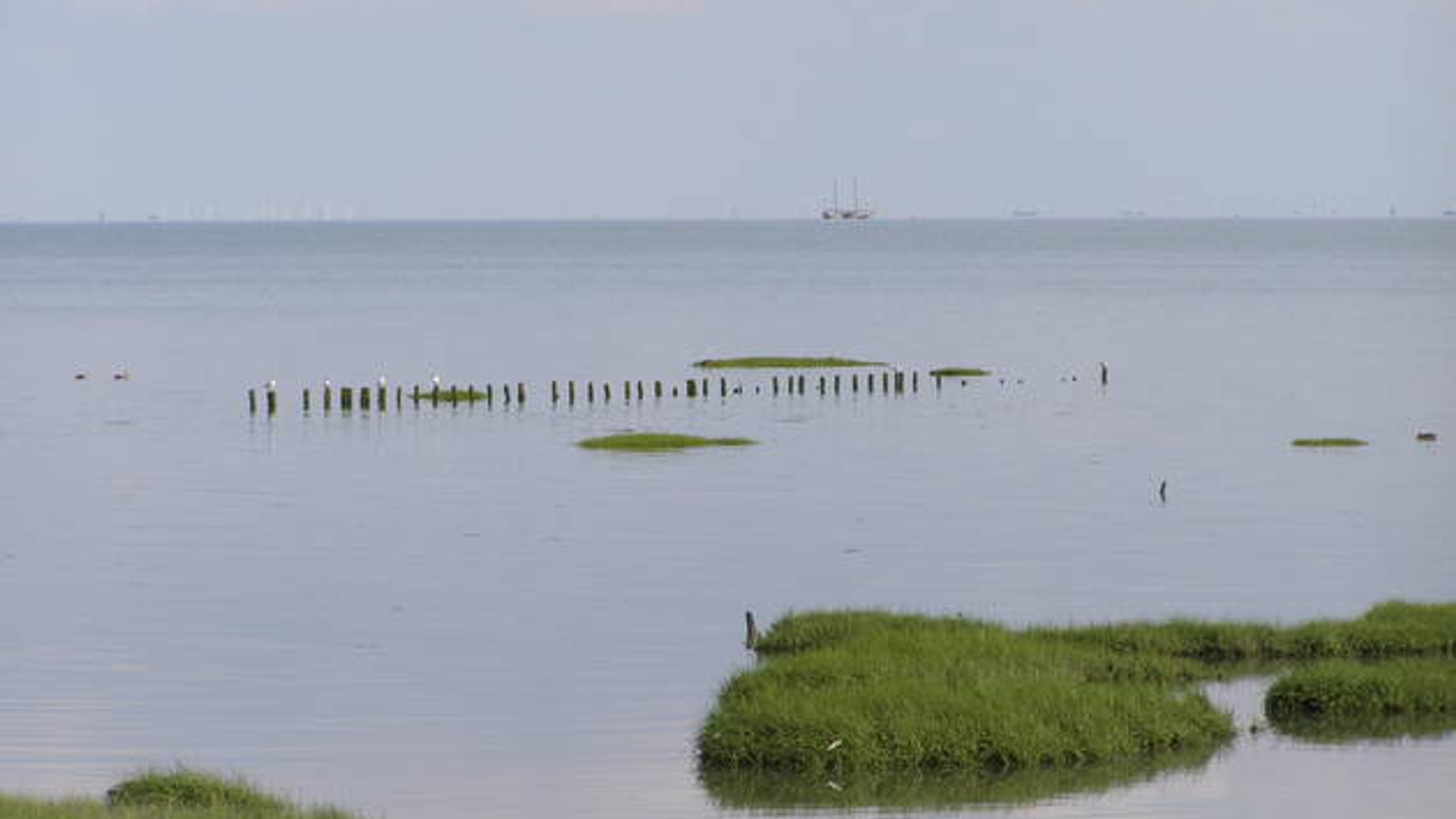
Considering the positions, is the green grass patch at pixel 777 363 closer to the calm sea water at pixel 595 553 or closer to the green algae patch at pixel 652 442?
the calm sea water at pixel 595 553

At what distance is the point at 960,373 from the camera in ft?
393

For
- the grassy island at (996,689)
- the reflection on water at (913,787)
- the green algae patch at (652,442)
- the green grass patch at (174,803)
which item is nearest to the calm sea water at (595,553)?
the reflection on water at (913,787)

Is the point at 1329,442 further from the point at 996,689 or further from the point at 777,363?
the point at 996,689

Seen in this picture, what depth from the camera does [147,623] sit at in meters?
50.1

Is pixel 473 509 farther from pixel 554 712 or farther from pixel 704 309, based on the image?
pixel 704 309

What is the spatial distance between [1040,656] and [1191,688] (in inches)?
101

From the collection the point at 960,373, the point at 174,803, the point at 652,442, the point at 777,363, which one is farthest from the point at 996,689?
the point at 777,363

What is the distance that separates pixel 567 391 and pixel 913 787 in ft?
255

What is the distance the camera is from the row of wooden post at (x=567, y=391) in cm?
9856

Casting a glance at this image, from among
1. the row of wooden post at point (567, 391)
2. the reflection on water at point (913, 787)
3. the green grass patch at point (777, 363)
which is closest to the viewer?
the reflection on water at point (913, 787)

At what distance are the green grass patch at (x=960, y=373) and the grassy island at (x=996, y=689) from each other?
239 feet

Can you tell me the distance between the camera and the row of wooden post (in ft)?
323

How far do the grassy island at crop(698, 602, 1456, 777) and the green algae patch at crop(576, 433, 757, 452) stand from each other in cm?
4018

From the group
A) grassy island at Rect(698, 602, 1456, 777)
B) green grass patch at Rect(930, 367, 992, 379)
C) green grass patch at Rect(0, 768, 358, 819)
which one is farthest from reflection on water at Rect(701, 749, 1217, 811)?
green grass patch at Rect(930, 367, 992, 379)
